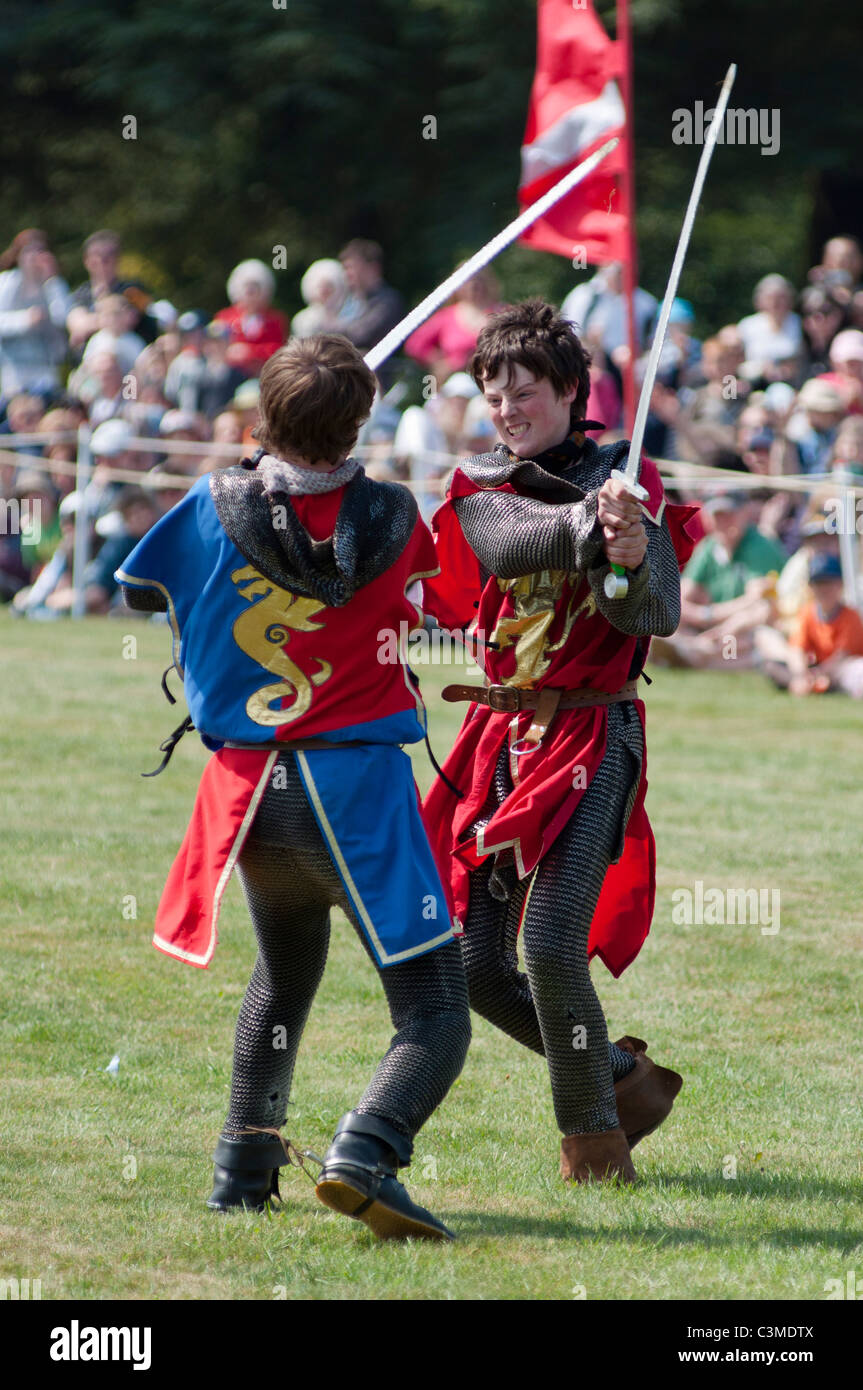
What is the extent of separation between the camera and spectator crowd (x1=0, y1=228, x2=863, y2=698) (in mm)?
12312

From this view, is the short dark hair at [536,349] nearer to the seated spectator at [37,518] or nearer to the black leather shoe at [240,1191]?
the black leather shoe at [240,1191]

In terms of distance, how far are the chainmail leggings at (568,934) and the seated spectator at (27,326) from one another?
12.6 m

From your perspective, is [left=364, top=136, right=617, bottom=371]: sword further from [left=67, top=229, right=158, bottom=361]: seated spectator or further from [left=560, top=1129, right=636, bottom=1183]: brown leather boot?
[left=67, top=229, right=158, bottom=361]: seated spectator

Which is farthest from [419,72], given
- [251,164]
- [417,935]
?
[417,935]

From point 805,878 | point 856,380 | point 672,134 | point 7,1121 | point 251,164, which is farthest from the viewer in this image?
point 251,164

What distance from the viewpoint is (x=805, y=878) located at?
753 centimetres

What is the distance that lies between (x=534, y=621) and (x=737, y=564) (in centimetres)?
849

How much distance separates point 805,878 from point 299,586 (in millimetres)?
4142

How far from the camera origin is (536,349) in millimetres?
4254

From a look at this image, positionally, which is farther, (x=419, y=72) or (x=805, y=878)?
(x=419, y=72)

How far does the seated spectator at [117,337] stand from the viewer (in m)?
15.8

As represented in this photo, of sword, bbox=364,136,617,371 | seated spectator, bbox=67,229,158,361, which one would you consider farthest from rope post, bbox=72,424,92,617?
sword, bbox=364,136,617,371

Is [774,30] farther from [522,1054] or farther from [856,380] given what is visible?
[522,1054]

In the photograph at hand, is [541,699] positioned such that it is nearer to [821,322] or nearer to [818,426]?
[818,426]
